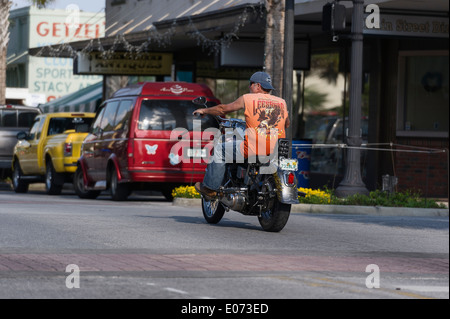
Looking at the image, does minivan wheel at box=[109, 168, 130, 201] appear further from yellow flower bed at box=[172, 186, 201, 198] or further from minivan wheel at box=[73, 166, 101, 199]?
minivan wheel at box=[73, 166, 101, 199]

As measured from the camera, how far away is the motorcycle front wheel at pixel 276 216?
11.6 meters

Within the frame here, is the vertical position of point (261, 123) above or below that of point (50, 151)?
above

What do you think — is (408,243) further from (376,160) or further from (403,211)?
(376,160)

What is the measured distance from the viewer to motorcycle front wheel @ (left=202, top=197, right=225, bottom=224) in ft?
41.1

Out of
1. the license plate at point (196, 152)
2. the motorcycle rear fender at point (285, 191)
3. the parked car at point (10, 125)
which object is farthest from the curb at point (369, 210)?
the parked car at point (10, 125)

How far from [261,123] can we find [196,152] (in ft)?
23.2

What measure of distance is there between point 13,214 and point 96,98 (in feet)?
102

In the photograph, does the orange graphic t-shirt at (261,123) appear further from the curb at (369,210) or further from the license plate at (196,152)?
the license plate at (196,152)

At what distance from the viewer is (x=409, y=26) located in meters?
20.5

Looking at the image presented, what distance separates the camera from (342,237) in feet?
38.2

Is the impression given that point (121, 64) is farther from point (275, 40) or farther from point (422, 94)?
point (275, 40)

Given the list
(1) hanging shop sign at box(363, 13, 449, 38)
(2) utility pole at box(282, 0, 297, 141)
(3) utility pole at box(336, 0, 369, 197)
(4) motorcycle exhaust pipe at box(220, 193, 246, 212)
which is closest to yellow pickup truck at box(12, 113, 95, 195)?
(2) utility pole at box(282, 0, 297, 141)

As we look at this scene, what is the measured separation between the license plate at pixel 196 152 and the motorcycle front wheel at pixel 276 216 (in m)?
6.69

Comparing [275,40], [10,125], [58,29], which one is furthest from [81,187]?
[58,29]
